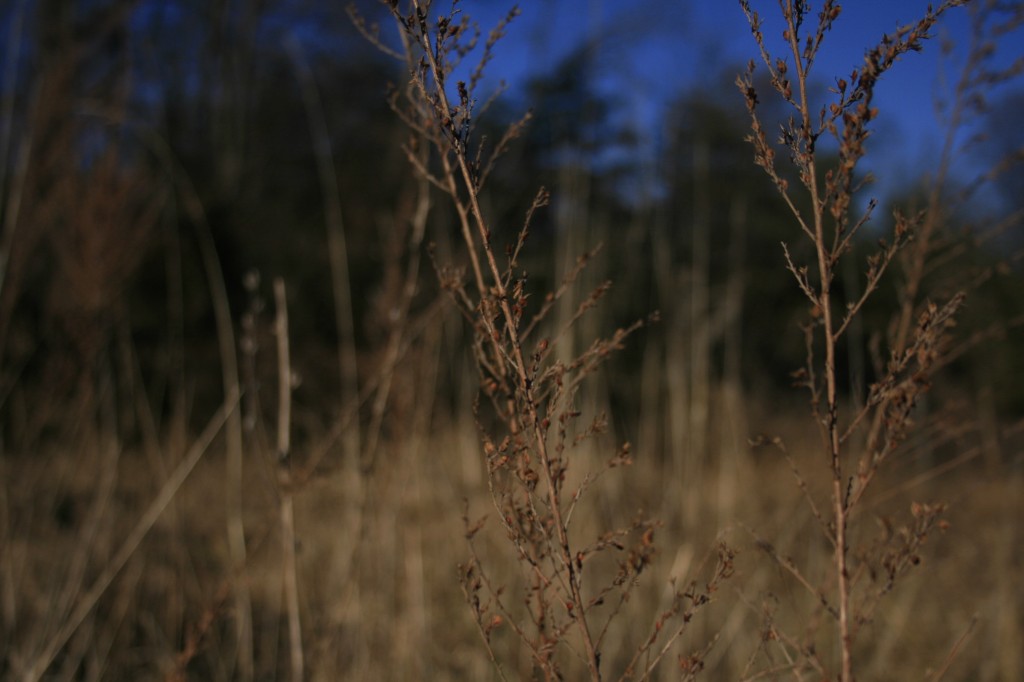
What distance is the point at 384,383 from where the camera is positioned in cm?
154

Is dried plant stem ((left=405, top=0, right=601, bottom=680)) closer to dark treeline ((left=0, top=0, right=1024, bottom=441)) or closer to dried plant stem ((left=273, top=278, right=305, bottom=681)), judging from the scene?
dark treeline ((left=0, top=0, right=1024, bottom=441))

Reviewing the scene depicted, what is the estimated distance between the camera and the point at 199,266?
580 centimetres

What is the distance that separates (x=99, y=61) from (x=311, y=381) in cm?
445

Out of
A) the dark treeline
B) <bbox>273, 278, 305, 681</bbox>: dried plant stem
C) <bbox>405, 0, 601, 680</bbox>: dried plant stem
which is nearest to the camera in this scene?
<bbox>405, 0, 601, 680</bbox>: dried plant stem

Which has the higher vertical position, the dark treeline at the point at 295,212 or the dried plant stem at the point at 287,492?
the dark treeline at the point at 295,212

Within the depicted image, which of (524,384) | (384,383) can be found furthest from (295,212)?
(524,384)

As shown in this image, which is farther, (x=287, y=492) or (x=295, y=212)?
(x=295, y=212)

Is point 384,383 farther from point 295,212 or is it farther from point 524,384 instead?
point 295,212

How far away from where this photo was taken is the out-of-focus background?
6.01 ft

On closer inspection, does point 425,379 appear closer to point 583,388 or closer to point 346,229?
point 583,388

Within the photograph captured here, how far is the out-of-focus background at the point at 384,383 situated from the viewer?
1.83m

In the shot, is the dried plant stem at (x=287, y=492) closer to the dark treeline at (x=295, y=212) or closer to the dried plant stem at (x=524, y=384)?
the dark treeline at (x=295, y=212)

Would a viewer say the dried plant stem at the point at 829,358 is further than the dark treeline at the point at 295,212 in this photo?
No

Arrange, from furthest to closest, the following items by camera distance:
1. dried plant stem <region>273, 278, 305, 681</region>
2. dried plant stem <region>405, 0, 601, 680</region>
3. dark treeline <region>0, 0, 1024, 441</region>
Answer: dark treeline <region>0, 0, 1024, 441</region>
dried plant stem <region>273, 278, 305, 681</region>
dried plant stem <region>405, 0, 601, 680</region>
